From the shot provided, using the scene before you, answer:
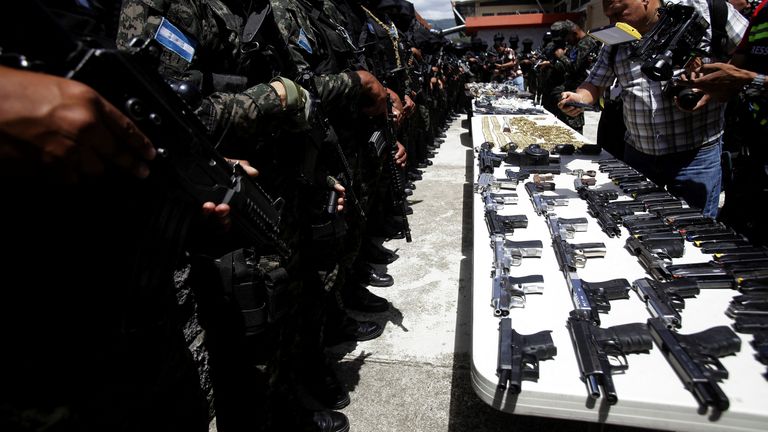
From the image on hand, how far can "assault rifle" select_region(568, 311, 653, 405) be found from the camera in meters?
1.07

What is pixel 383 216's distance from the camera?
4148 millimetres

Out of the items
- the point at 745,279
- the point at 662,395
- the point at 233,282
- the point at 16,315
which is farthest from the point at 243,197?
the point at 745,279

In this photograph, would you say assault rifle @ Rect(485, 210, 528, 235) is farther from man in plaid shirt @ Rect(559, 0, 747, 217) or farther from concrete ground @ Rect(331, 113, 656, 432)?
man in plaid shirt @ Rect(559, 0, 747, 217)

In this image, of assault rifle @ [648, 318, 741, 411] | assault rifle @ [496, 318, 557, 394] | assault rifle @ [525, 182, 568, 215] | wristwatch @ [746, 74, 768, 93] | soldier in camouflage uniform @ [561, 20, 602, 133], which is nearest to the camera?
assault rifle @ [648, 318, 741, 411]

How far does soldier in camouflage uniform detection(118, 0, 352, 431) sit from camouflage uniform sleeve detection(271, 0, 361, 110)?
0.21 m

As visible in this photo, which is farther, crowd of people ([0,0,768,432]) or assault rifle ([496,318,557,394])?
assault rifle ([496,318,557,394])

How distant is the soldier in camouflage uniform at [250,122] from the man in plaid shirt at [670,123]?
2004mm

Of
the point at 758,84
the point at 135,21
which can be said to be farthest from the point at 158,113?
the point at 758,84

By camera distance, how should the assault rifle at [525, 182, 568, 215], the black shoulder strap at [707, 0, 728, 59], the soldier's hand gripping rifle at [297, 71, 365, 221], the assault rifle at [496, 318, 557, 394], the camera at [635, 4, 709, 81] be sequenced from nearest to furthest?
the assault rifle at [496, 318, 557, 394] < the soldier's hand gripping rifle at [297, 71, 365, 221] < the camera at [635, 4, 709, 81] < the black shoulder strap at [707, 0, 728, 59] < the assault rifle at [525, 182, 568, 215]

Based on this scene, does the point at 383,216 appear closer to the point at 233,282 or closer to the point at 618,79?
the point at 618,79

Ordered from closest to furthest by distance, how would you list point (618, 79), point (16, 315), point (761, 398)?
1. point (16, 315)
2. point (761, 398)
3. point (618, 79)

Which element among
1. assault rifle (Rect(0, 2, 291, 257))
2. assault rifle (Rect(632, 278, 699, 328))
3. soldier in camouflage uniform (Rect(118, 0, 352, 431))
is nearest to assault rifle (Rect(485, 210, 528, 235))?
assault rifle (Rect(632, 278, 699, 328))

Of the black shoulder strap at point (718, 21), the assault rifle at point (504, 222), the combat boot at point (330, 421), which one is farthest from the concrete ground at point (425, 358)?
the black shoulder strap at point (718, 21)

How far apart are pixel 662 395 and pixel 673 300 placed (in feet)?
1.53
